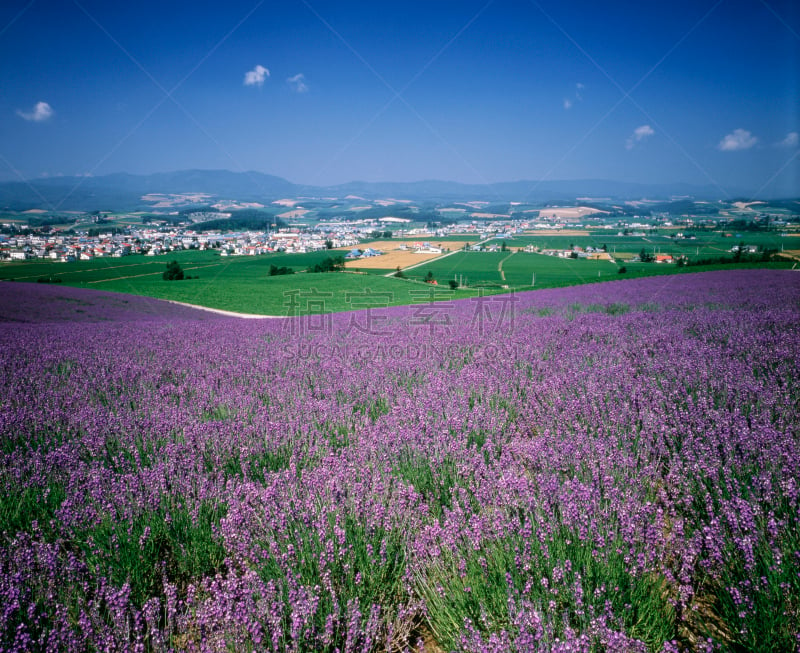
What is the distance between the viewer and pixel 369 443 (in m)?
2.26

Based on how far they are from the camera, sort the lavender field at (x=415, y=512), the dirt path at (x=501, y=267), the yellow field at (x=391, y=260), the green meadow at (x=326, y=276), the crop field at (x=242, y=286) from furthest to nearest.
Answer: the yellow field at (x=391, y=260) < the dirt path at (x=501, y=267) < the green meadow at (x=326, y=276) < the crop field at (x=242, y=286) < the lavender field at (x=415, y=512)

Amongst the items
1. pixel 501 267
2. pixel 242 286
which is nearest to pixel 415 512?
pixel 242 286

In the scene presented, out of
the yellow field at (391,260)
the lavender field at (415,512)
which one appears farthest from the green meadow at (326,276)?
the lavender field at (415,512)

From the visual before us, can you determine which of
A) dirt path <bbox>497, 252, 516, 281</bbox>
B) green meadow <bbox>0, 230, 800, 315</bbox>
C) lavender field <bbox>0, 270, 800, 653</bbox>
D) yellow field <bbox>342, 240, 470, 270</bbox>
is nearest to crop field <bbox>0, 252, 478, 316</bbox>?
green meadow <bbox>0, 230, 800, 315</bbox>

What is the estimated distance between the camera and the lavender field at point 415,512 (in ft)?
4.14

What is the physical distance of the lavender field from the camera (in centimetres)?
126

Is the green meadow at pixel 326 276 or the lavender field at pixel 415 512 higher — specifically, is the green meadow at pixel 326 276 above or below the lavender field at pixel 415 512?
below

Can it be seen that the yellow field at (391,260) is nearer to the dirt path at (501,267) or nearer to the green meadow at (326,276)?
the green meadow at (326,276)

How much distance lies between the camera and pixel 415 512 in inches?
72.9

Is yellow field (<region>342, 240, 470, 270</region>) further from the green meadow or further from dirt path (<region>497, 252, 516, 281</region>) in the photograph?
dirt path (<region>497, 252, 516, 281</region>)

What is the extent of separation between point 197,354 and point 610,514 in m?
4.76

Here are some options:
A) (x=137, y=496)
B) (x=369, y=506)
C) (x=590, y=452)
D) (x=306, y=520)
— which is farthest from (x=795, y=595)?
(x=137, y=496)

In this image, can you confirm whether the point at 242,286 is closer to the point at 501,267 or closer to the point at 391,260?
the point at 391,260

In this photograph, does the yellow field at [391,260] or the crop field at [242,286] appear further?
the yellow field at [391,260]
